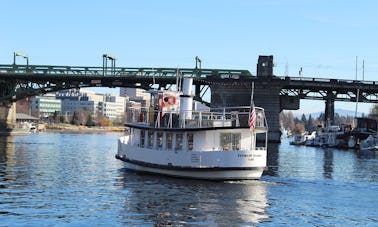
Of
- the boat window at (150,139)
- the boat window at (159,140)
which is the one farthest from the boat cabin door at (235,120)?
the boat window at (150,139)

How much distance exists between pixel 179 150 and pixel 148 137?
14.0ft

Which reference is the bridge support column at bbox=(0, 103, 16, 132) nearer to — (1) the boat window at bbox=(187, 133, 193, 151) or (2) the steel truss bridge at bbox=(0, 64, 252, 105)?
(2) the steel truss bridge at bbox=(0, 64, 252, 105)

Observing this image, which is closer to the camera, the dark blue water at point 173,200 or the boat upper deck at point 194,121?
the dark blue water at point 173,200

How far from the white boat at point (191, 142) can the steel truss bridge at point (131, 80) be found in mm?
71220

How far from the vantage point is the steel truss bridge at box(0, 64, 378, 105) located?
399 ft

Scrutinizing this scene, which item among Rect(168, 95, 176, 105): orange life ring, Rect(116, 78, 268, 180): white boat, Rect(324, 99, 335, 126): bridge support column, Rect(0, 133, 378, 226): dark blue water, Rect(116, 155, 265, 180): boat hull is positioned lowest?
Rect(0, 133, 378, 226): dark blue water

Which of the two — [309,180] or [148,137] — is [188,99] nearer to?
[148,137]

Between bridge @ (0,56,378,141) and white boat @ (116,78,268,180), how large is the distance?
71.6 m

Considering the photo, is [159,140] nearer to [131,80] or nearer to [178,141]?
[178,141]

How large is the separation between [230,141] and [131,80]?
269 feet

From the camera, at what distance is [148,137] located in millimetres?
46656

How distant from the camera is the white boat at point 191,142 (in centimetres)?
4100

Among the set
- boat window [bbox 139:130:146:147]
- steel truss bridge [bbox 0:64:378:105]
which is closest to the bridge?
steel truss bridge [bbox 0:64:378:105]

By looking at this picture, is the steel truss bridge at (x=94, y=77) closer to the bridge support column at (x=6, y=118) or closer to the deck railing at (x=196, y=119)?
the bridge support column at (x=6, y=118)
